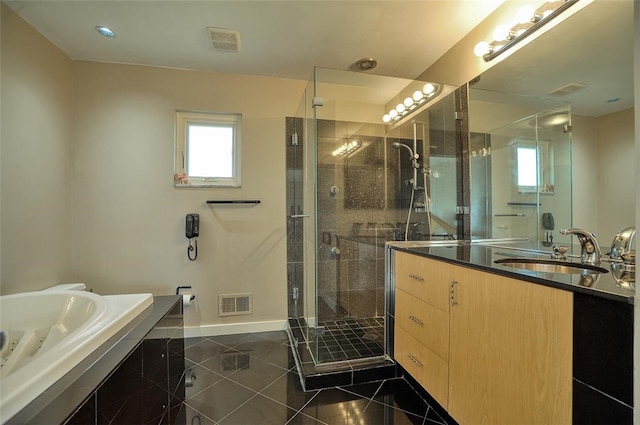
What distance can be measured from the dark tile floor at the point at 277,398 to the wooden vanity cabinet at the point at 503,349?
11.1 inches

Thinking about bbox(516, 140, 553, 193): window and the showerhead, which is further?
the showerhead

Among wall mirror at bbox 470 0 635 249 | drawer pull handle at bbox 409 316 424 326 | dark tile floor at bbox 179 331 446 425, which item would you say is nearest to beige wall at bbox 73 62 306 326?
dark tile floor at bbox 179 331 446 425

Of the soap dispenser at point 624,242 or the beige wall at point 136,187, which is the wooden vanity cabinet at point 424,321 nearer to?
the soap dispenser at point 624,242

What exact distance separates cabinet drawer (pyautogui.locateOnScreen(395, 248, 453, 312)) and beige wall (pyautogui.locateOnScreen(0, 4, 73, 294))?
2530 millimetres

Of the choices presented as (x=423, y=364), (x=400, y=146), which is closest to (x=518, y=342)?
(x=423, y=364)

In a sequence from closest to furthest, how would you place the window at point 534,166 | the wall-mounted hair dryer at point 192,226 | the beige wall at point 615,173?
1. the beige wall at point 615,173
2. the window at point 534,166
3. the wall-mounted hair dryer at point 192,226

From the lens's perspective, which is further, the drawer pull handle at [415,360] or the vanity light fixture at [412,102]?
the vanity light fixture at [412,102]

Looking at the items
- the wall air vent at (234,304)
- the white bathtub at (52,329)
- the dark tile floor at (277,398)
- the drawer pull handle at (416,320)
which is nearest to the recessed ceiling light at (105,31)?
the white bathtub at (52,329)

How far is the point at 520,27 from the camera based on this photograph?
4.99 feet

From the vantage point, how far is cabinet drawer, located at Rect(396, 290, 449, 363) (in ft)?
4.31

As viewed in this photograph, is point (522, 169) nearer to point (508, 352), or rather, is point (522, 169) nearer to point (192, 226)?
point (508, 352)

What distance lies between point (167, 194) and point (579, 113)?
2900mm

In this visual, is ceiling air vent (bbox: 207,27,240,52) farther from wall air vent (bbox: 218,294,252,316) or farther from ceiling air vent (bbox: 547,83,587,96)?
wall air vent (bbox: 218,294,252,316)

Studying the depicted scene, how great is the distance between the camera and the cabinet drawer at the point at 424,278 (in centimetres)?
131
